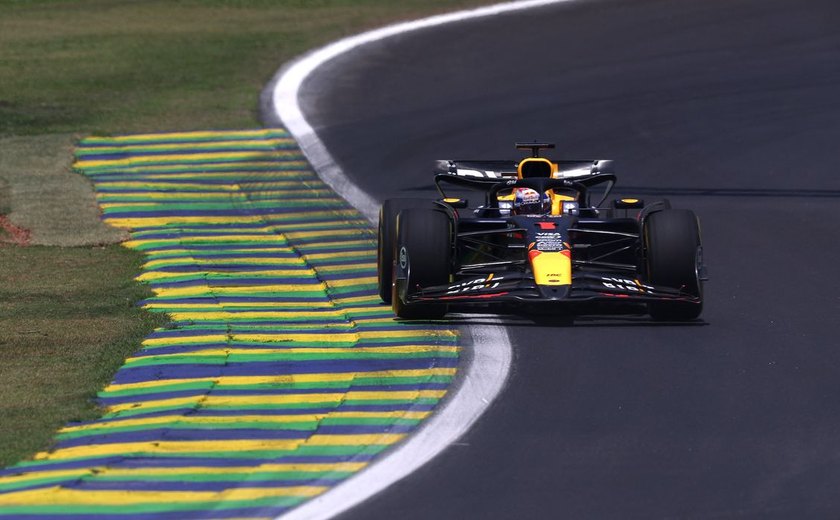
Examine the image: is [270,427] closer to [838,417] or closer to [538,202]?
[838,417]

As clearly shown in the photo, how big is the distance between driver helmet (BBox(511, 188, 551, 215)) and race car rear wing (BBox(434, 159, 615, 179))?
879mm

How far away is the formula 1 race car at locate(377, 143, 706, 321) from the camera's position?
37.2 feet

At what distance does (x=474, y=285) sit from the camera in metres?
11.4

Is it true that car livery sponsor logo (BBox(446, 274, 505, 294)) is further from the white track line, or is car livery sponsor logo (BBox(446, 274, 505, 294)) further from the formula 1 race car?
the white track line

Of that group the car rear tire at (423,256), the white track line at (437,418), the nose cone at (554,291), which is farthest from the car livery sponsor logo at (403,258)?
the nose cone at (554,291)

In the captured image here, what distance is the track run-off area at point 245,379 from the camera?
24.6ft

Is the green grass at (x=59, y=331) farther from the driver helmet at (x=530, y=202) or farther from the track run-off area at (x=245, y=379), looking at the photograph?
the driver helmet at (x=530, y=202)

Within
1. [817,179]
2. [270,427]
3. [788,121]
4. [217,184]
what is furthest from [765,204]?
[270,427]

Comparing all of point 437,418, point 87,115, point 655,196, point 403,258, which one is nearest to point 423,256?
point 403,258

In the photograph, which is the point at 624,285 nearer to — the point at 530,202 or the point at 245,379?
the point at 530,202

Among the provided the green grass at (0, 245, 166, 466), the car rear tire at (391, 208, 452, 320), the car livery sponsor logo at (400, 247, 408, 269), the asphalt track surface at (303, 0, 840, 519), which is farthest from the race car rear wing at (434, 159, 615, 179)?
the green grass at (0, 245, 166, 466)

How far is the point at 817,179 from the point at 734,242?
4460mm

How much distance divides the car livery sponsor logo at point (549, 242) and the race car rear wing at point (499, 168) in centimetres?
198

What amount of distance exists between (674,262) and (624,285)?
2.14ft
